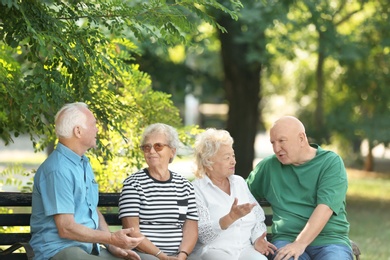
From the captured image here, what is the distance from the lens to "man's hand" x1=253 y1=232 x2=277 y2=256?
6168 millimetres

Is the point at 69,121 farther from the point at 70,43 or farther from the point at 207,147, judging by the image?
the point at 207,147

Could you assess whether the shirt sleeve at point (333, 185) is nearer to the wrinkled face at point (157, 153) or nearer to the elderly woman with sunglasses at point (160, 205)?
the elderly woman with sunglasses at point (160, 205)

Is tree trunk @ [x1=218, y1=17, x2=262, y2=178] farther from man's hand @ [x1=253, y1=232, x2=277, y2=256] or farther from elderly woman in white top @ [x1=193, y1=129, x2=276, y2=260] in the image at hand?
man's hand @ [x1=253, y1=232, x2=277, y2=256]

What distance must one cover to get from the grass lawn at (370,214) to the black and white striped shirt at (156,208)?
5.32 m

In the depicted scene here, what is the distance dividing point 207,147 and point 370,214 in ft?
34.7

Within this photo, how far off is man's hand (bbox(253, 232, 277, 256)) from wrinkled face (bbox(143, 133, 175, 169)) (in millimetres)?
797

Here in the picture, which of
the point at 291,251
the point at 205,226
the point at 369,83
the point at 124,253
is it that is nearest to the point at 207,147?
the point at 205,226

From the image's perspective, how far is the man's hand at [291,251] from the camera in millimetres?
6059

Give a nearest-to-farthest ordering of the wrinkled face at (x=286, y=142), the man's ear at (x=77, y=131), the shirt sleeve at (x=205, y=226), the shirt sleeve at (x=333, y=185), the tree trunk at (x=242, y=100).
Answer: the man's ear at (x=77, y=131) → the shirt sleeve at (x=205, y=226) → the shirt sleeve at (x=333, y=185) → the wrinkled face at (x=286, y=142) → the tree trunk at (x=242, y=100)

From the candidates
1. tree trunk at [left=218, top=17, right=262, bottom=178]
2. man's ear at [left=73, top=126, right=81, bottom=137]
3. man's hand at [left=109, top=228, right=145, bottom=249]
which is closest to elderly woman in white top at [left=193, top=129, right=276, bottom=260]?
man's hand at [left=109, top=228, right=145, bottom=249]

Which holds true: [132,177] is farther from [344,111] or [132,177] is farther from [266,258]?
[344,111]

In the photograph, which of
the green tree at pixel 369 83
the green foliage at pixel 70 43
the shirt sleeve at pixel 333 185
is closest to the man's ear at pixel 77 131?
the green foliage at pixel 70 43

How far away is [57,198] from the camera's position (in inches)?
210

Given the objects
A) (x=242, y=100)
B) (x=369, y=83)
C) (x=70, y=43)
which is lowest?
(x=242, y=100)
